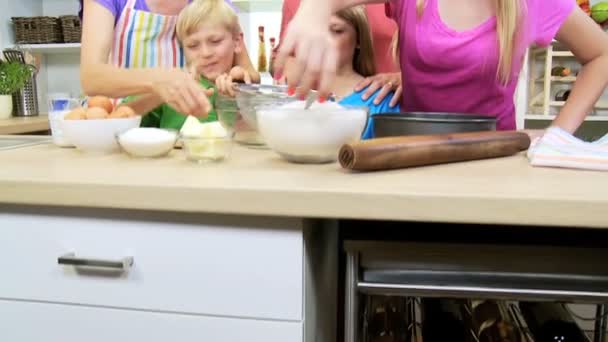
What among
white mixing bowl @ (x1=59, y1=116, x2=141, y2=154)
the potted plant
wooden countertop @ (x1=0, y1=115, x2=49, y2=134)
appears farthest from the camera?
the potted plant

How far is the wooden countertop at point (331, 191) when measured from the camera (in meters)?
0.55

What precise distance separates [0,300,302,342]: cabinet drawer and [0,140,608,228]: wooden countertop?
137 millimetres

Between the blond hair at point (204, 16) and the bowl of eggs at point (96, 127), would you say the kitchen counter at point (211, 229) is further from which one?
the blond hair at point (204, 16)

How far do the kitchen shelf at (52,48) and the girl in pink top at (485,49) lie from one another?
2.13 meters

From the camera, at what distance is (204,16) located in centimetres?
131

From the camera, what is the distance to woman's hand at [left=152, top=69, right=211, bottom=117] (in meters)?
0.86

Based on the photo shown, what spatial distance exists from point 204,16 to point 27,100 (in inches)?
71.5

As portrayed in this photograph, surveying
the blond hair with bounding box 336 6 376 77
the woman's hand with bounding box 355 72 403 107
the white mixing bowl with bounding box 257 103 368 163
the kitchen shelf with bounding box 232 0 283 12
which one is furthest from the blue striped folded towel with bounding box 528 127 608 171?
the kitchen shelf with bounding box 232 0 283 12

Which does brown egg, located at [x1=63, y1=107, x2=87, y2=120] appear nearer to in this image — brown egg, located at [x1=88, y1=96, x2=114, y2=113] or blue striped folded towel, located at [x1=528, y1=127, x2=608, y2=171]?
brown egg, located at [x1=88, y1=96, x2=114, y2=113]

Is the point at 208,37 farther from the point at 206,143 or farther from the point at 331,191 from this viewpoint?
the point at 331,191

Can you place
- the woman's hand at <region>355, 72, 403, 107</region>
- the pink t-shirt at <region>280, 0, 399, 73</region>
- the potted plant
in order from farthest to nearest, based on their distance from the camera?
1. the potted plant
2. the pink t-shirt at <region>280, 0, 399, 73</region>
3. the woman's hand at <region>355, 72, 403, 107</region>

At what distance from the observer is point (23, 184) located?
640 mm

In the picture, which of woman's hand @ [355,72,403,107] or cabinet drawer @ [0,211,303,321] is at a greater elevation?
woman's hand @ [355,72,403,107]

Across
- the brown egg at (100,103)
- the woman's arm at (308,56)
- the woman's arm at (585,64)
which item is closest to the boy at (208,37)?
the brown egg at (100,103)
